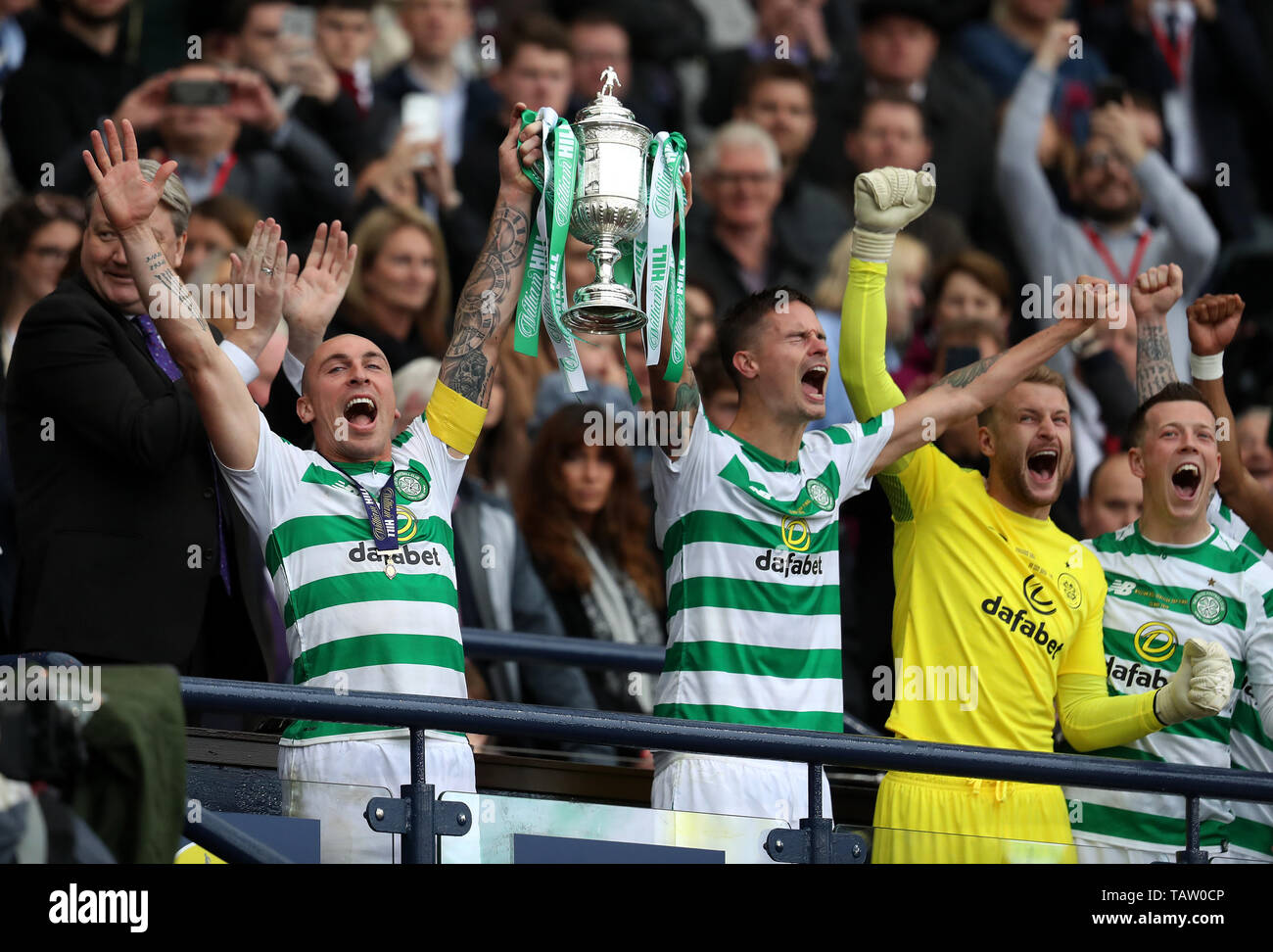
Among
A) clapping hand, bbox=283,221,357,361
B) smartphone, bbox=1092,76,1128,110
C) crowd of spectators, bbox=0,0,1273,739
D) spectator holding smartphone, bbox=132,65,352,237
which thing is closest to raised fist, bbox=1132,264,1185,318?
crowd of spectators, bbox=0,0,1273,739

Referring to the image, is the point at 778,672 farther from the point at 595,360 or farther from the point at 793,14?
the point at 793,14

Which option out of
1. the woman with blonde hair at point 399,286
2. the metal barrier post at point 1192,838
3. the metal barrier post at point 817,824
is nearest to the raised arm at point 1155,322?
the metal barrier post at point 1192,838

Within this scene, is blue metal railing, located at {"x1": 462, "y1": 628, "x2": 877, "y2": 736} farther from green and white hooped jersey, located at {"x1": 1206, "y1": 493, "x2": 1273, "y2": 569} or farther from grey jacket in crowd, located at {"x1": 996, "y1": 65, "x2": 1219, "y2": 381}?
grey jacket in crowd, located at {"x1": 996, "y1": 65, "x2": 1219, "y2": 381}

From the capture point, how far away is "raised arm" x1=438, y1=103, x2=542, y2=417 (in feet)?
20.3

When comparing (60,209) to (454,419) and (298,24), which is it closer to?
(298,24)

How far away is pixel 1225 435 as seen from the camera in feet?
23.8

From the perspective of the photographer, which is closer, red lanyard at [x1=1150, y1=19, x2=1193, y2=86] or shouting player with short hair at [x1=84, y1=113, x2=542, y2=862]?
shouting player with short hair at [x1=84, y1=113, x2=542, y2=862]

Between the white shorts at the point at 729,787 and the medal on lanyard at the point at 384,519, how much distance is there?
38.9 inches

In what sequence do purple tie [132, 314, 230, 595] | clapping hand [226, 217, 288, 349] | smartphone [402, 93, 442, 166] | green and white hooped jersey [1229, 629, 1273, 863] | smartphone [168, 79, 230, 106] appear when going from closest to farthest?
purple tie [132, 314, 230, 595] < clapping hand [226, 217, 288, 349] < green and white hooped jersey [1229, 629, 1273, 863] < smartphone [168, 79, 230, 106] < smartphone [402, 93, 442, 166]

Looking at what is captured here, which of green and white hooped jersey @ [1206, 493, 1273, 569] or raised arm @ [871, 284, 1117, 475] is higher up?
raised arm @ [871, 284, 1117, 475]

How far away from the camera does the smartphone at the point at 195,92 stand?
27.8ft

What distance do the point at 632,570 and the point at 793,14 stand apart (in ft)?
13.1

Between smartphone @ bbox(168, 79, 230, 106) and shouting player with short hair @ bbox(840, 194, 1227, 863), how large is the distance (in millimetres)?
3056
